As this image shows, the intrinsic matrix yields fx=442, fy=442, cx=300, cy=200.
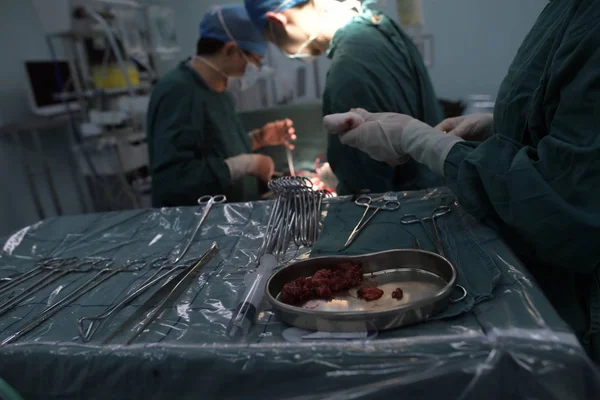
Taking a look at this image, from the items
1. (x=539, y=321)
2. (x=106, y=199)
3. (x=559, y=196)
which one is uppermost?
(x=559, y=196)

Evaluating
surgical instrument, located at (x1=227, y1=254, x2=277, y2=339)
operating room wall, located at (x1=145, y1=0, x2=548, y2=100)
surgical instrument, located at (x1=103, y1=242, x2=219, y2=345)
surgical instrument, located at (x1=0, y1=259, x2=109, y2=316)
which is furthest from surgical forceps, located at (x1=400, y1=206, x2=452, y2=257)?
operating room wall, located at (x1=145, y1=0, x2=548, y2=100)

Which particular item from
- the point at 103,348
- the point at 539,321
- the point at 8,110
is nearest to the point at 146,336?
the point at 103,348

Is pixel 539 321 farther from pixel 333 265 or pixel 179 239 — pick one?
pixel 179 239

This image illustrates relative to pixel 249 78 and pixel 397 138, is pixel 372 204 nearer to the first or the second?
pixel 397 138

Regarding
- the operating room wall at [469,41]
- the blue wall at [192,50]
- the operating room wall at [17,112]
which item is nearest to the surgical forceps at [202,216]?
the blue wall at [192,50]

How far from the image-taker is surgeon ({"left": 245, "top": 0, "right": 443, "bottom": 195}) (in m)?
1.44

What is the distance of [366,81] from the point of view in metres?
1.43

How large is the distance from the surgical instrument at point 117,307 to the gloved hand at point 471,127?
857 millimetres

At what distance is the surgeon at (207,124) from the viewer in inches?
73.5

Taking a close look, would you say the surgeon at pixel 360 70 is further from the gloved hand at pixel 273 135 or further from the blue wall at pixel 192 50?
the blue wall at pixel 192 50

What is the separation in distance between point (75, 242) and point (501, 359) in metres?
1.15

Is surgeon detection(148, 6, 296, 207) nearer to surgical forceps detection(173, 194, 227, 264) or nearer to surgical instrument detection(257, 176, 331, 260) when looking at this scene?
surgical forceps detection(173, 194, 227, 264)

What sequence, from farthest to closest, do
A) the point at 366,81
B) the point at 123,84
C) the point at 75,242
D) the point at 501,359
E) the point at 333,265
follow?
the point at 123,84, the point at 366,81, the point at 75,242, the point at 333,265, the point at 501,359

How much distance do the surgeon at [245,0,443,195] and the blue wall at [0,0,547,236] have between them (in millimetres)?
972
